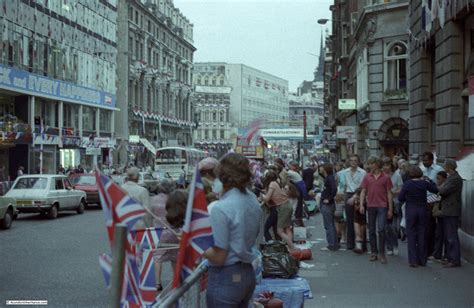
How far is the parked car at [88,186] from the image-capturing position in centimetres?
2839

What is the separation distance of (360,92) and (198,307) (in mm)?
33280

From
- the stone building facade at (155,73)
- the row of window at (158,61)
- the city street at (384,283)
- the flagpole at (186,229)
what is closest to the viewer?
the flagpole at (186,229)

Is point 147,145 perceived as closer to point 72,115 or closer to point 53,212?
point 72,115

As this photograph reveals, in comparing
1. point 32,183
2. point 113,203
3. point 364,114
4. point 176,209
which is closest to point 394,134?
point 364,114

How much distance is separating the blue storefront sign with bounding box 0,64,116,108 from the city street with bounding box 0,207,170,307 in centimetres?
2366

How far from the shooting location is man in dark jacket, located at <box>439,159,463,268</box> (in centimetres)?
1174

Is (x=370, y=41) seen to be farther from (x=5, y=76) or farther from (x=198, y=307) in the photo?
(x=198, y=307)

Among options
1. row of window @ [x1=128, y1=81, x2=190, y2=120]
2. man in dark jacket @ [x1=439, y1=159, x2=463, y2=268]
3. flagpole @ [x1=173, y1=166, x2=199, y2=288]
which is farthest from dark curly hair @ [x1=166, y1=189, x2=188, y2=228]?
row of window @ [x1=128, y1=81, x2=190, y2=120]

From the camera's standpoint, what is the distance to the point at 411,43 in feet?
Result: 66.9

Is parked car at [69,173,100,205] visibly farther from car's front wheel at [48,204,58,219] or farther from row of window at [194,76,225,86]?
row of window at [194,76,225,86]

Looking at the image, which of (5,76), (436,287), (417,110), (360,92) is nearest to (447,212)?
(436,287)

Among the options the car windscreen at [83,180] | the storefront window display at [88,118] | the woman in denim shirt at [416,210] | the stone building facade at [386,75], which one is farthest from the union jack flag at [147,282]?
the storefront window display at [88,118]

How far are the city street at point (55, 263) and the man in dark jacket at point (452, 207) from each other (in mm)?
4828

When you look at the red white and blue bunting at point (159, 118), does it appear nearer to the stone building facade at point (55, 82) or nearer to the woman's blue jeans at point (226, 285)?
the stone building facade at point (55, 82)
